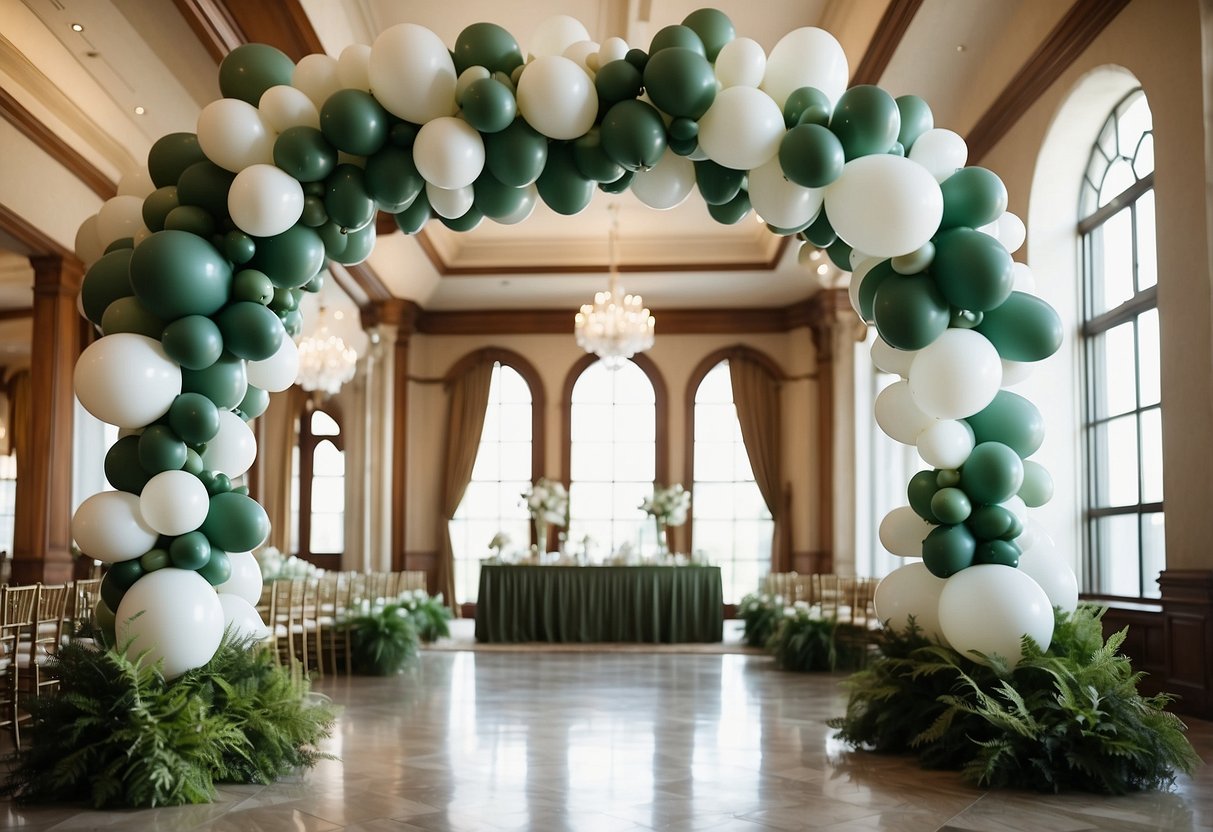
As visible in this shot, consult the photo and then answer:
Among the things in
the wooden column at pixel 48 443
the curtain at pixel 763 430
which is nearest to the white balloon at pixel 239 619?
the wooden column at pixel 48 443

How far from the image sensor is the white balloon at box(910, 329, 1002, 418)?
17.4 feet

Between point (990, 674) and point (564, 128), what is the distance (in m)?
3.27

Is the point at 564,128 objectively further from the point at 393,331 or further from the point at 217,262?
the point at 393,331

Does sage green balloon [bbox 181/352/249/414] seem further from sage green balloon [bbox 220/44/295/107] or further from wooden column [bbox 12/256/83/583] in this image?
wooden column [bbox 12/256/83/583]

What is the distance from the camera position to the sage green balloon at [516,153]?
547cm

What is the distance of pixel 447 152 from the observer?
209 inches

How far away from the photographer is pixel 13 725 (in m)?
5.96

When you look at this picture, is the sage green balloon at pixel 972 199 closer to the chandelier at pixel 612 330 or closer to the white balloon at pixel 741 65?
the white balloon at pixel 741 65

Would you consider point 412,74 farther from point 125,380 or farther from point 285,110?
point 125,380

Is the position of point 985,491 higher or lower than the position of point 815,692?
higher

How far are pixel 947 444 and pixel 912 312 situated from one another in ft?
2.32

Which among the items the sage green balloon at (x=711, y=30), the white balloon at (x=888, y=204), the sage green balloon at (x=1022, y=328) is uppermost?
the sage green balloon at (x=711, y=30)

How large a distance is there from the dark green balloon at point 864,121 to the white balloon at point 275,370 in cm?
304

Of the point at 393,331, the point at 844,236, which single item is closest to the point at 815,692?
the point at 844,236
